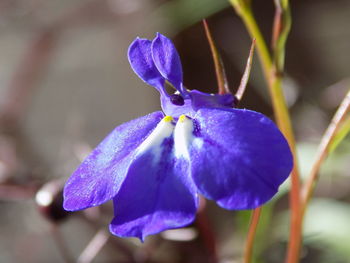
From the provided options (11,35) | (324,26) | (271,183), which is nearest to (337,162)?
(324,26)

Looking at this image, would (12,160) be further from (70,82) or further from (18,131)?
(70,82)

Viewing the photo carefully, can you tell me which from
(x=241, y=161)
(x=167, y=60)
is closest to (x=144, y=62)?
(x=167, y=60)

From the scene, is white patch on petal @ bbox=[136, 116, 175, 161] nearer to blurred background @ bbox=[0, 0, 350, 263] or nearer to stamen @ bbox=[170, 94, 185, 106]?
stamen @ bbox=[170, 94, 185, 106]

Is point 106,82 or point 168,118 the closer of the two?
point 168,118

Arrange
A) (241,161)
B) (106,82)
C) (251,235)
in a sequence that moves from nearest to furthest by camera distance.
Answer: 1. (241,161)
2. (251,235)
3. (106,82)

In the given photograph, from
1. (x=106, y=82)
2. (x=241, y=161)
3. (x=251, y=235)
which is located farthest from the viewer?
(x=106, y=82)

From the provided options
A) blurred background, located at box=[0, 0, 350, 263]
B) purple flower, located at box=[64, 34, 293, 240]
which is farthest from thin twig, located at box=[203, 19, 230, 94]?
blurred background, located at box=[0, 0, 350, 263]

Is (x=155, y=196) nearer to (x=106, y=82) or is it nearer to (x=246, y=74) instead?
(x=246, y=74)

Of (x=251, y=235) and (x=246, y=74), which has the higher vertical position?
(x=246, y=74)
